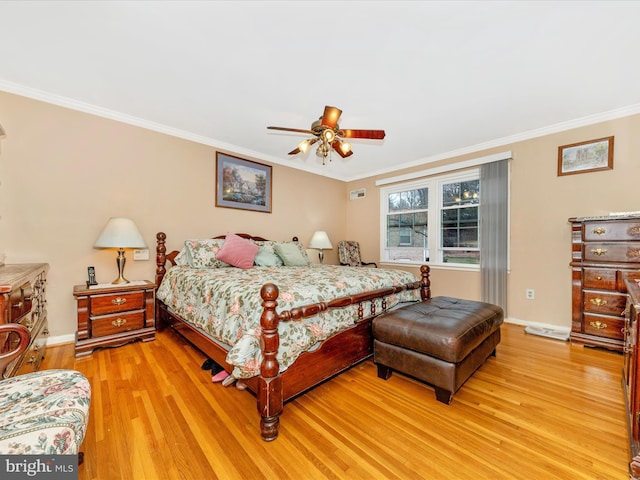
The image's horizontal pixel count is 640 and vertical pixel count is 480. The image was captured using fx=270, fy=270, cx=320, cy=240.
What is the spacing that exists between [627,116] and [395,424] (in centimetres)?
384

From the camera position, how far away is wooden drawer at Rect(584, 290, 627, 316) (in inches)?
101

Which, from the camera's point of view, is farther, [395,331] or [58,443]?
[395,331]

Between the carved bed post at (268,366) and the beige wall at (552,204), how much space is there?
342 centimetres

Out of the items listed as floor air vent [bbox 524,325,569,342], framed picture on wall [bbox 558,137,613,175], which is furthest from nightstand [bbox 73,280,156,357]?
framed picture on wall [bbox 558,137,613,175]

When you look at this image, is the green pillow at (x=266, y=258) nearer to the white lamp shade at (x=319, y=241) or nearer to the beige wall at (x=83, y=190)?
the beige wall at (x=83, y=190)

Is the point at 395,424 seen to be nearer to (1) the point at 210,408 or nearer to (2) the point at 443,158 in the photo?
(1) the point at 210,408

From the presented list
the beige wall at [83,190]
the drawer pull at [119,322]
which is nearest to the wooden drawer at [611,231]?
the beige wall at [83,190]

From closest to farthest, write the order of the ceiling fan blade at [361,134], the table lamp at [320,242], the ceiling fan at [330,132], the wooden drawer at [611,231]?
1. the ceiling fan at [330,132]
2. the ceiling fan blade at [361,134]
3. the wooden drawer at [611,231]
4. the table lamp at [320,242]

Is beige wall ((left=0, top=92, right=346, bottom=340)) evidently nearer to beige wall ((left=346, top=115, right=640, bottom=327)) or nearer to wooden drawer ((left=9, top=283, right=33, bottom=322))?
wooden drawer ((left=9, top=283, right=33, bottom=322))

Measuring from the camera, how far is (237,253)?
10.5ft

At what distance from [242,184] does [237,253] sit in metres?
1.30

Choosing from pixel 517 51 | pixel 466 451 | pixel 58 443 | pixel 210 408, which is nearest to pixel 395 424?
pixel 466 451

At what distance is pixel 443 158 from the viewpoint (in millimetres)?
4176

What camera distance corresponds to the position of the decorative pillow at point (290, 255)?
358cm
